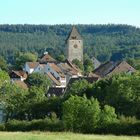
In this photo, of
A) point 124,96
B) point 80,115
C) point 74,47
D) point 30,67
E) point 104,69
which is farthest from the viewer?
point 74,47

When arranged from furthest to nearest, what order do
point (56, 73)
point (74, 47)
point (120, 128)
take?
point (74, 47) < point (56, 73) < point (120, 128)

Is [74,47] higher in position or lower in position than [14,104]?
lower

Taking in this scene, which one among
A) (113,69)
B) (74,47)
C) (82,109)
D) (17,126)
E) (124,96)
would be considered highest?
(82,109)

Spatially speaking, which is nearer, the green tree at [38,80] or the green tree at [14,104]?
the green tree at [14,104]

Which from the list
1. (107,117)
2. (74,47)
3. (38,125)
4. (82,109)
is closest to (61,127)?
(38,125)

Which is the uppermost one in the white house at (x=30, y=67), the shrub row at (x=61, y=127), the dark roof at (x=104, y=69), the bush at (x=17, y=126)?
the shrub row at (x=61, y=127)

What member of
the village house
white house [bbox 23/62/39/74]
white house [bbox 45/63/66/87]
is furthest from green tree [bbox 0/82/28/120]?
white house [bbox 23/62/39/74]

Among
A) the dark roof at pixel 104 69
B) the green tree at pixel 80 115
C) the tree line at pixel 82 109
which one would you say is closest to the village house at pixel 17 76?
the dark roof at pixel 104 69

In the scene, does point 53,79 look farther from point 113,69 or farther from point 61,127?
point 61,127

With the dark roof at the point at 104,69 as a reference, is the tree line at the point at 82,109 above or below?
above

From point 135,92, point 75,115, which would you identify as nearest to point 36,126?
point 75,115

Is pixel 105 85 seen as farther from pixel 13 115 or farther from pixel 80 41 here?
pixel 80 41

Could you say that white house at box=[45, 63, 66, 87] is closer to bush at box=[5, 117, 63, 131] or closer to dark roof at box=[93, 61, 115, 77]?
dark roof at box=[93, 61, 115, 77]

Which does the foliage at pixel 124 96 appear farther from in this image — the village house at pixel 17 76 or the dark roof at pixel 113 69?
the dark roof at pixel 113 69
